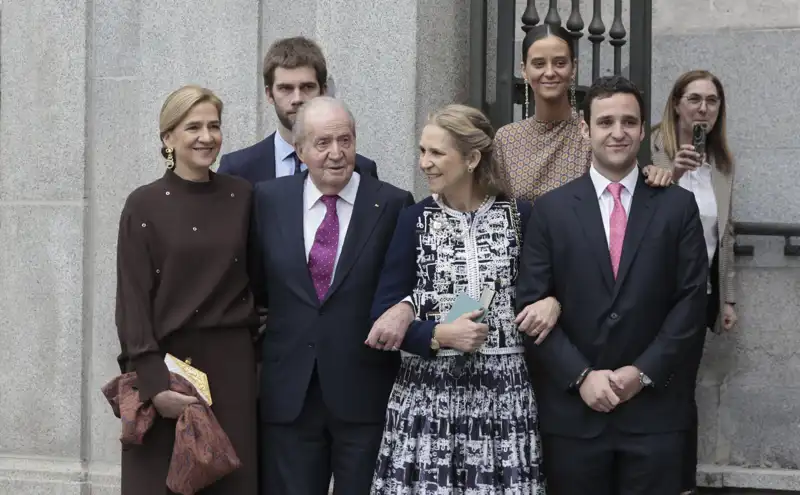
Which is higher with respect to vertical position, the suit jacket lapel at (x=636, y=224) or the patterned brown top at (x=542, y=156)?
the patterned brown top at (x=542, y=156)

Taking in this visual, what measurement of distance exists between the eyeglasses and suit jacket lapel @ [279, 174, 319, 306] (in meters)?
1.97

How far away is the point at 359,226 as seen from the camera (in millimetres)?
4684

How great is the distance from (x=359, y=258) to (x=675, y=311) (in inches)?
45.0

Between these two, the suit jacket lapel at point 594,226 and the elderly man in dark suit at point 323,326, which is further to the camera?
the elderly man in dark suit at point 323,326

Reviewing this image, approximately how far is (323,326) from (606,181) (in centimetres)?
114

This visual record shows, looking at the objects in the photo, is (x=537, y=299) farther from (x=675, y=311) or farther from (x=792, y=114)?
(x=792, y=114)

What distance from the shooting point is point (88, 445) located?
6.64m

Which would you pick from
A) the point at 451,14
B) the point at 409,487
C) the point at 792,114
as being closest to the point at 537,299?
the point at 409,487

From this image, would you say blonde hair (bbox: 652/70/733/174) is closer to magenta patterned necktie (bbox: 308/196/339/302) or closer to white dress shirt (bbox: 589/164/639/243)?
white dress shirt (bbox: 589/164/639/243)

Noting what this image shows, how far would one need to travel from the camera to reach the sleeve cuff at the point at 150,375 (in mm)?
4496

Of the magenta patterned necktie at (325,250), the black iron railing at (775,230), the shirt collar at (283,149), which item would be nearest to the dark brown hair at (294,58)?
the shirt collar at (283,149)

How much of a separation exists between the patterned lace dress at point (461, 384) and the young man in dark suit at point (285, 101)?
2.28 feet

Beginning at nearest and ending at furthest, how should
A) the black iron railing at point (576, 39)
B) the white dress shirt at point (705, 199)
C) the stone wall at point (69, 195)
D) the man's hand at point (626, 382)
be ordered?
1. the man's hand at point (626, 382)
2. the white dress shirt at point (705, 199)
3. the black iron railing at point (576, 39)
4. the stone wall at point (69, 195)

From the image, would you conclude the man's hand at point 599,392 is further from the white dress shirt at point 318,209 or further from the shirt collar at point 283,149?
the shirt collar at point 283,149
